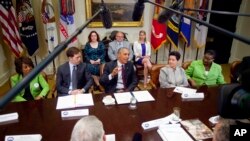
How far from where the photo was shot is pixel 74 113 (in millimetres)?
2172

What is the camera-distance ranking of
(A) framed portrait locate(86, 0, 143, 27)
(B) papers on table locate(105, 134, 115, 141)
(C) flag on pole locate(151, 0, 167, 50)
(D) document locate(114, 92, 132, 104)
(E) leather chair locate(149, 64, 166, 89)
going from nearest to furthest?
(B) papers on table locate(105, 134, 115, 141) < (D) document locate(114, 92, 132, 104) < (E) leather chair locate(149, 64, 166, 89) < (A) framed portrait locate(86, 0, 143, 27) < (C) flag on pole locate(151, 0, 167, 50)

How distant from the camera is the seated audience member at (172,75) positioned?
3.27 metres

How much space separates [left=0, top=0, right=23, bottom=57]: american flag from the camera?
4.52 m

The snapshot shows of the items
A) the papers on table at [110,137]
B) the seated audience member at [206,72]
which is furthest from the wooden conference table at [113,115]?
the seated audience member at [206,72]

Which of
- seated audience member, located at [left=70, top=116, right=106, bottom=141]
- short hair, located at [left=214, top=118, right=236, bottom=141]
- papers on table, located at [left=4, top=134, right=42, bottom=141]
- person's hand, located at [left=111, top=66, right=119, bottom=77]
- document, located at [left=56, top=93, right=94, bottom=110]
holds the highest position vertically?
short hair, located at [left=214, top=118, right=236, bottom=141]

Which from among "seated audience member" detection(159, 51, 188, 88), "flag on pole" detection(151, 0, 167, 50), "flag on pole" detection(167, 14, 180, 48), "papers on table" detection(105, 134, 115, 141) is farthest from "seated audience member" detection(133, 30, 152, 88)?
"papers on table" detection(105, 134, 115, 141)

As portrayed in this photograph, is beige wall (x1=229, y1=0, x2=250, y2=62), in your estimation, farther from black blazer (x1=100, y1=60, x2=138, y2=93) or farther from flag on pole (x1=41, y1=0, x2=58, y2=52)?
flag on pole (x1=41, y1=0, x2=58, y2=52)

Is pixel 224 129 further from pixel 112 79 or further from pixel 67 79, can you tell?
pixel 67 79

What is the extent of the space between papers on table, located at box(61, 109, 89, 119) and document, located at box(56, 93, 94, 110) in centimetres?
12

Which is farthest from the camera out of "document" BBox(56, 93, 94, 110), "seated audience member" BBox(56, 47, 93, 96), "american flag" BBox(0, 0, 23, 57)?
"american flag" BBox(0, 0, 23, 57)

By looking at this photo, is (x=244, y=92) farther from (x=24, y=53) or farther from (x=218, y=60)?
(x=218, y=60)

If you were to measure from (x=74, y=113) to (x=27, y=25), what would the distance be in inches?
Result: 135

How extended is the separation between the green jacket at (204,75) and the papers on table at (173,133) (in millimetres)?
1731

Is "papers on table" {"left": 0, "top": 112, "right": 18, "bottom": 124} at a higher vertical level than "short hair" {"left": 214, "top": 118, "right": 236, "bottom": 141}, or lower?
lower
